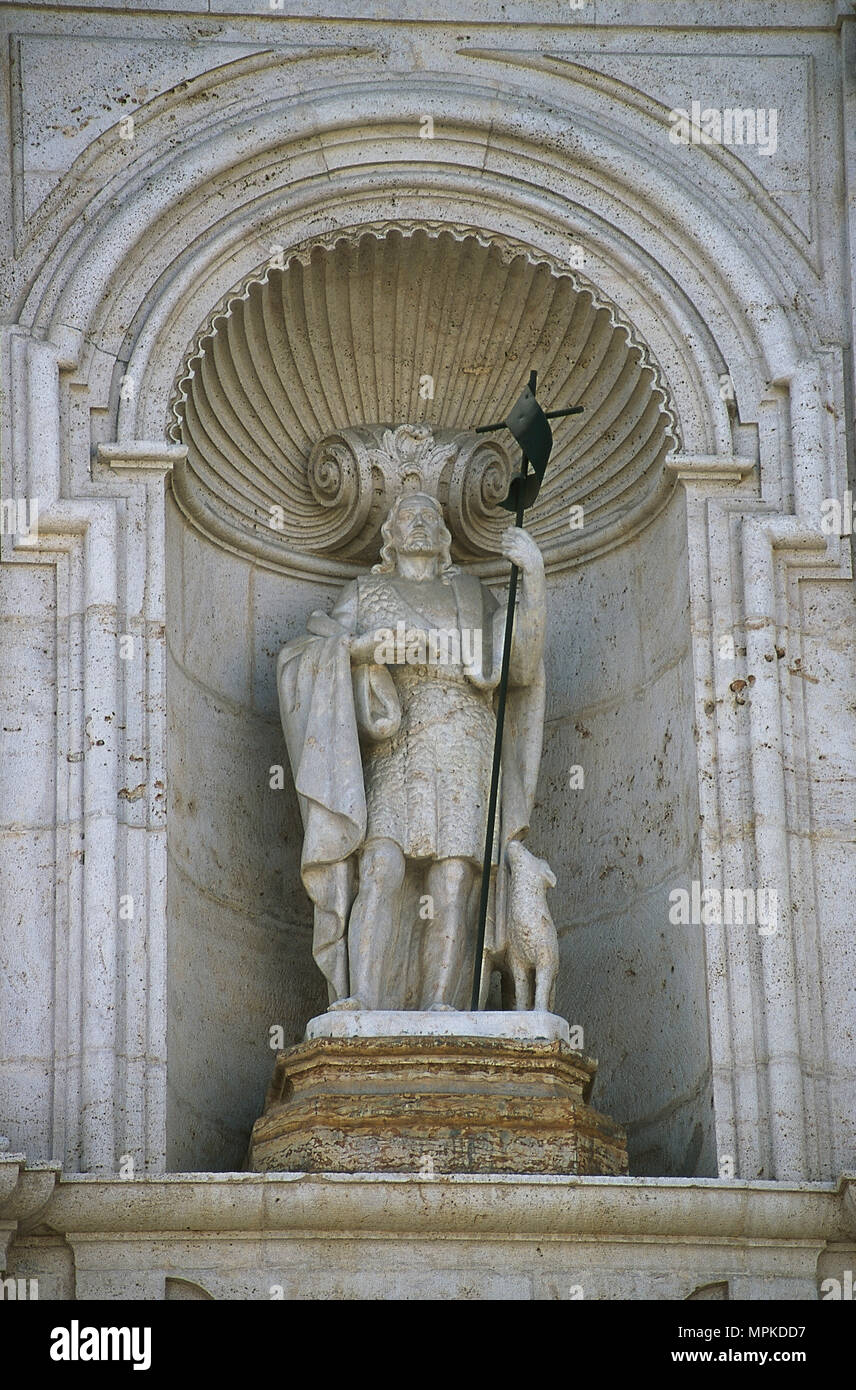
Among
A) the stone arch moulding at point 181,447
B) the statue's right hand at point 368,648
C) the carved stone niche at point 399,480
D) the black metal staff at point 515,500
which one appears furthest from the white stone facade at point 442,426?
the statue's right hand at point 368,648

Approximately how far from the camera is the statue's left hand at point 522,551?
9.68 metres

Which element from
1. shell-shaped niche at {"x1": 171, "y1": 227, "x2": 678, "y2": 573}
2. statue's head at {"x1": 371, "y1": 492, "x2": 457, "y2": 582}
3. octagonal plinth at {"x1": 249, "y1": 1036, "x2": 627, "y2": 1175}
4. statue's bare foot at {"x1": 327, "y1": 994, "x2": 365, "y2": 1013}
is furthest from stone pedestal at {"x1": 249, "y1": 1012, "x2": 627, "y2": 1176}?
shell-shaped niche at {"x1": 171, "y1": 227, "x2": 678, "y2": 573}

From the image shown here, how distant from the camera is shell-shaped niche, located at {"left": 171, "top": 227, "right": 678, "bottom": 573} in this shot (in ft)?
34.2

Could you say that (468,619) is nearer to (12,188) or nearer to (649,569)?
(649,569)

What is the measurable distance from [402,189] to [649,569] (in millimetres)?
1541

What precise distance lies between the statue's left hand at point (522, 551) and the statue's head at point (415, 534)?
1.61 feet

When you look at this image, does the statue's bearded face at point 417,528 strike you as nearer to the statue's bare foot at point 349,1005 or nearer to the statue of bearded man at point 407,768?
the statue of bearded man at point 407,768

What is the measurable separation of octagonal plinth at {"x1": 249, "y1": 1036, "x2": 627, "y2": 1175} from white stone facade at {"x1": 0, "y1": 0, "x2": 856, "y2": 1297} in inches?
16.6

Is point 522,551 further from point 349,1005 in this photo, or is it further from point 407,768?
point 349,1005

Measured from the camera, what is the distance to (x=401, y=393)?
35.8ft

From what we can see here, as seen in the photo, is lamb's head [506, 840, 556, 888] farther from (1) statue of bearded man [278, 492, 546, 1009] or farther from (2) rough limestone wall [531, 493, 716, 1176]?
(2) rough limestone wall [531, 493, 716, 1176]

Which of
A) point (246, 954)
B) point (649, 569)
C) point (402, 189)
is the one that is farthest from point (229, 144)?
point (246, 954)

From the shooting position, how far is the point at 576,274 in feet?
34.0

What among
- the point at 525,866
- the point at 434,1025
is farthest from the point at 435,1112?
the point at 525,866
